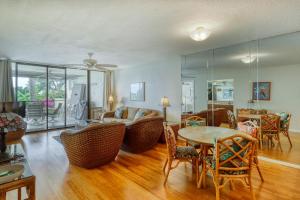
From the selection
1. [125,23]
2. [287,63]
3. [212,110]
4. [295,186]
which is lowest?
[295,186]

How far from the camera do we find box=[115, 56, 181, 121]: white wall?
5309 millimetres

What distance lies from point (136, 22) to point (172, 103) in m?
3.10

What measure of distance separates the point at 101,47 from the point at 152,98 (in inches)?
103

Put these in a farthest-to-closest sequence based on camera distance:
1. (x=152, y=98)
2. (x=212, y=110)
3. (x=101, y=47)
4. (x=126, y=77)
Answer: (x=126, y=77) → (x=152, y=98) → (x=212, y=110) → (x=101, y=47)

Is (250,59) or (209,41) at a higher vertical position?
(209,41)

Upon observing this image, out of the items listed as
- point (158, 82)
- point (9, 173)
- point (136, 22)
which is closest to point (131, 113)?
point (158, 82)

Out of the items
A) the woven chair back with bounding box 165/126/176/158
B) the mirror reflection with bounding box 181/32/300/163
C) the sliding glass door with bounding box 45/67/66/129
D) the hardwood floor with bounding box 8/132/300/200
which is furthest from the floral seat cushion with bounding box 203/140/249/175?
the sliding glass door with bounding box 45/67/66/129

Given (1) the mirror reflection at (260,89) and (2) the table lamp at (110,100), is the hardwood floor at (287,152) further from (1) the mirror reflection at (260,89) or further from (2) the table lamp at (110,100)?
(2) the table lamp at (110,100)

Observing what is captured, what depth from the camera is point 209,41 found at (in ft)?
12.4

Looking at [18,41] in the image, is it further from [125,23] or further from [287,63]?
[287,63]

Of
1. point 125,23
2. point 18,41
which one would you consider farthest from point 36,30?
point 125,23

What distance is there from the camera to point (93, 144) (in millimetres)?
3025

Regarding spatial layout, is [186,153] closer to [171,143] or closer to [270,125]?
[171,143]

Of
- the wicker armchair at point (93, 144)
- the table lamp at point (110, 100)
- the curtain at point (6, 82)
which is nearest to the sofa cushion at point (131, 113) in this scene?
the table lamp at point (110, 100)
